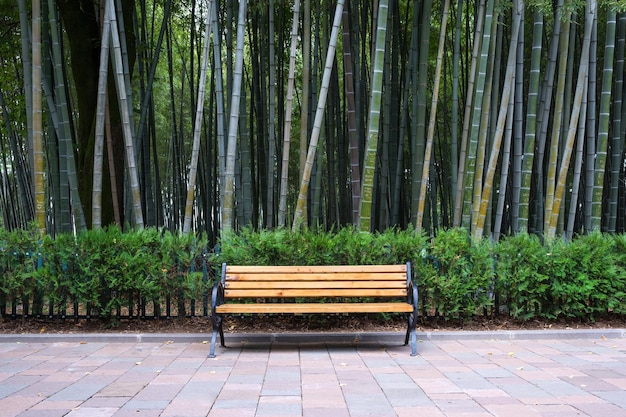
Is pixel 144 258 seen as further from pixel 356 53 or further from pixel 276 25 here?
pixel 276 25

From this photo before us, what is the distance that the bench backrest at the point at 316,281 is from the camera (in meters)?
4.47

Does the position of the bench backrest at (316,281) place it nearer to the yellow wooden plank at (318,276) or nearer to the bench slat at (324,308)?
the yellow wooden plank at (318,276)

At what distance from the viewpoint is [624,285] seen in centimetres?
505

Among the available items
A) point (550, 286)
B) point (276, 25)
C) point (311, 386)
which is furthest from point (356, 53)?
point (311, 386)

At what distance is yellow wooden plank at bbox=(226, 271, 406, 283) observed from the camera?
14.9 ft

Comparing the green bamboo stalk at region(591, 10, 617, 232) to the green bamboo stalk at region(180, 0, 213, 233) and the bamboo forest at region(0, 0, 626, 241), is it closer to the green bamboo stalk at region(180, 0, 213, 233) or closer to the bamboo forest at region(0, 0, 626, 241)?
the bamboo forest at region(0, 0, 626, 241)

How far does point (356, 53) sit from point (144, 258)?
383 cm

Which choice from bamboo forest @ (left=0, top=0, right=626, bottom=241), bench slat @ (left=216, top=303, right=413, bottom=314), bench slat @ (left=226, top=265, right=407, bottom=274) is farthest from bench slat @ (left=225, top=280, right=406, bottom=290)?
bamboo forest @ (left=0, top=0, right=626, bottom=241)

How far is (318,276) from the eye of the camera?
456 cm

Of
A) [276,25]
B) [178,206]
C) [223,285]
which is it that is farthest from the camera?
[178,206]

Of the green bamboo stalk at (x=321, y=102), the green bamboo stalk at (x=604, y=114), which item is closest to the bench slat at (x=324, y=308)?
the green bamboo stalk at (x=321, y=102)

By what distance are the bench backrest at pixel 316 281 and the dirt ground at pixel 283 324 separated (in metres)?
0.51

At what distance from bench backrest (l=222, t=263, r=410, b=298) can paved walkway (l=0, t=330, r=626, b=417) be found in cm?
42

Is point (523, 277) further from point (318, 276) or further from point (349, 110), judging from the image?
point (349, 110)
